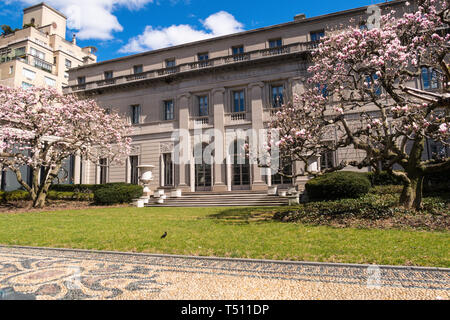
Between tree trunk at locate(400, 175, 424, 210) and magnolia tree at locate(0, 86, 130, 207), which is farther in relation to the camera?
magnolia tree at locate(0, 86, 130, 207)

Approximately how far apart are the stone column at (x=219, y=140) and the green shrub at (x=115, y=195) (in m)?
6.05

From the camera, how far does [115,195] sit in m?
20.2

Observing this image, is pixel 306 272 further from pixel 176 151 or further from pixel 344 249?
pixel 176 151

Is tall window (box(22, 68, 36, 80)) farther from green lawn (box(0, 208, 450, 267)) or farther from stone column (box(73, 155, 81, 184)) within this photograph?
green lawn (box(0, 208, 450, 267))

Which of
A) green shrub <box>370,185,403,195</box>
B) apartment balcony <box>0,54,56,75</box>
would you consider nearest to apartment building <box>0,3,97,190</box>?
apartment balcony <box>0,54,56,75</box>

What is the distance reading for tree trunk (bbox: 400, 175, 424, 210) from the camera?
10.2 m

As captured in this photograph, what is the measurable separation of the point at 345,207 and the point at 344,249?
6.10 m

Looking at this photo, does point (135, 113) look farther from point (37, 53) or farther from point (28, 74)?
point (37, 53)

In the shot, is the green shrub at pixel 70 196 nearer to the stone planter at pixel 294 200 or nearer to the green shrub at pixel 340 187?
the stone planter at pixel 294 200

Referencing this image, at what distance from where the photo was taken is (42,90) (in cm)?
1898

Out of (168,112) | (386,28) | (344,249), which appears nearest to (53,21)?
(168,112)

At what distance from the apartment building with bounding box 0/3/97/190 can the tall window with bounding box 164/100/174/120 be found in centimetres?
2611

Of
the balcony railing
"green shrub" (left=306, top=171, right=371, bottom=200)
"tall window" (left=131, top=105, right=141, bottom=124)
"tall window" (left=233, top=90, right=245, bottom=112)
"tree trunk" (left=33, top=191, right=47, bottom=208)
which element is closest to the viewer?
"green shrub" (left=306, top=171, right=371, bottom=200)

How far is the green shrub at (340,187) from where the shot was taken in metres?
14.5
